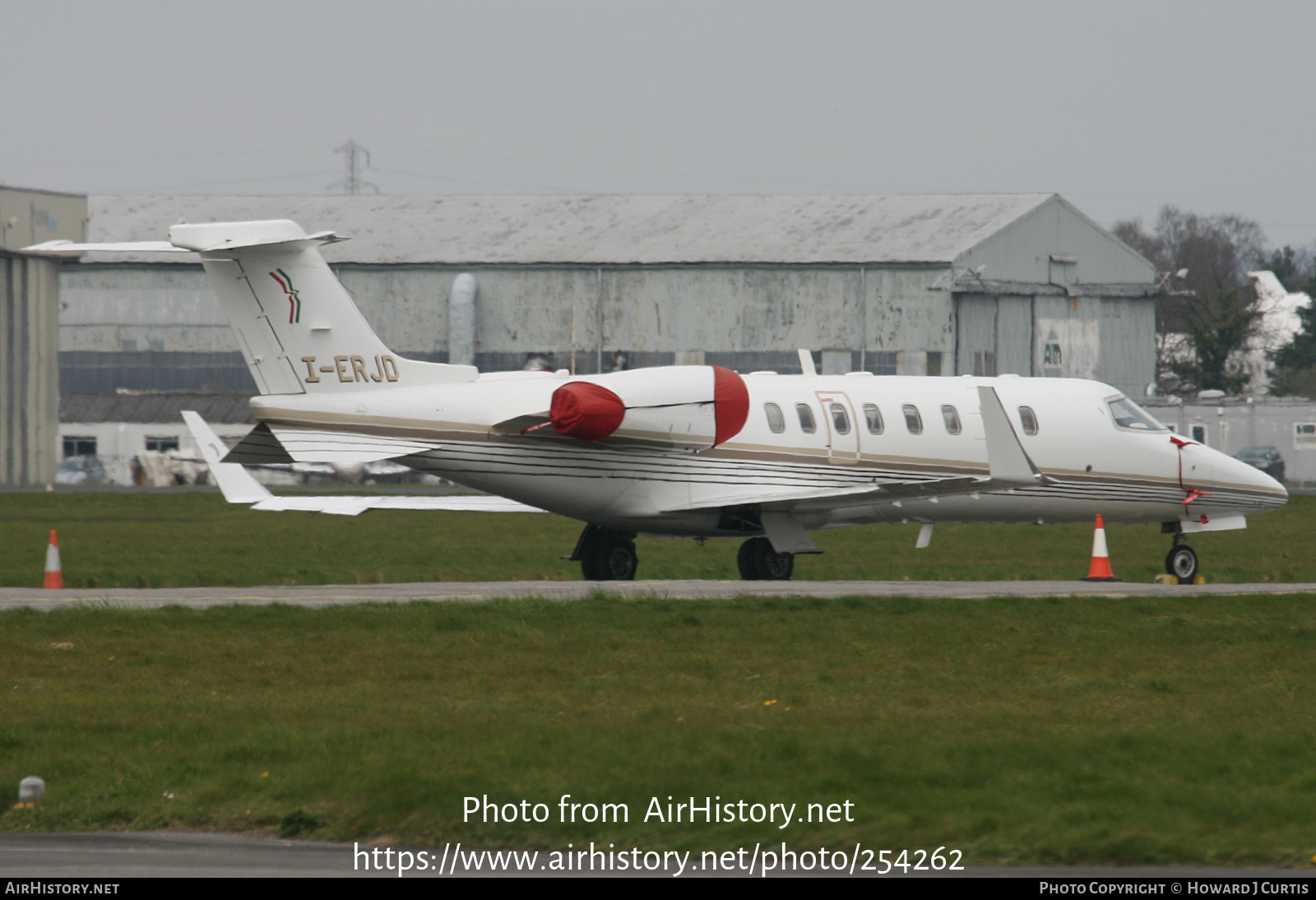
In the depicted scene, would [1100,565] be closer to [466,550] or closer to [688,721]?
[688,721]

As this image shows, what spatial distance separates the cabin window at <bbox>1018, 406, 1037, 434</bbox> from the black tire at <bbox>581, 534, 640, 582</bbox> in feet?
20.7

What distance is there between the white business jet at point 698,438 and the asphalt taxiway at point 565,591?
1.40m

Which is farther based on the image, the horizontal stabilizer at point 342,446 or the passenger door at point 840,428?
the passenger door at point 840,428

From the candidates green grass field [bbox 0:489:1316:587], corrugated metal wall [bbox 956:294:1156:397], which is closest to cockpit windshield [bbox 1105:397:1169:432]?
green grass field [bbox 0:489:1316:587]

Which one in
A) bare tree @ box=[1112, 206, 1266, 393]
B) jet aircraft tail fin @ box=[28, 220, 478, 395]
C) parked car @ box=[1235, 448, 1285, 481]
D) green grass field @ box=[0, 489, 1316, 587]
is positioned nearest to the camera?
jet aircraft tail fin @ box=[28, 220, 478, 395]

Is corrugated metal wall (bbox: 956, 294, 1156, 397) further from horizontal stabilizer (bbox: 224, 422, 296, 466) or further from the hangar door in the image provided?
horizontal stabilizer (bbox: 224, 422, 296, 466)

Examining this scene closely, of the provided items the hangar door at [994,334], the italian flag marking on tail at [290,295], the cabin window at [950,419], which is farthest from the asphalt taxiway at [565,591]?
the hangar door at [994,334]

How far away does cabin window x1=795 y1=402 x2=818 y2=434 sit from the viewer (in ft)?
82.8

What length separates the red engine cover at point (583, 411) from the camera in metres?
23.1

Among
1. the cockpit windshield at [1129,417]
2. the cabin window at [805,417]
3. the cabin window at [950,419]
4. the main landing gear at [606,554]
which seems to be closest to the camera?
the cabin window at [805,417]

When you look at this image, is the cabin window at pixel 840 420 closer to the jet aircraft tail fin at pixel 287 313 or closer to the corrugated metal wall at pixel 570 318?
the jet aircraft tail fin at pixel 287 313

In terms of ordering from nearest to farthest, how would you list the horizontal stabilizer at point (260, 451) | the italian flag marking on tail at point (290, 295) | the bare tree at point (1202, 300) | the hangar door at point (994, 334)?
the horizontal stabilizer at point (260, 451), the italian flag marking on tail at point (290, 295), the hangar door at point (994, 334), the bare tree at point (1202, 300)

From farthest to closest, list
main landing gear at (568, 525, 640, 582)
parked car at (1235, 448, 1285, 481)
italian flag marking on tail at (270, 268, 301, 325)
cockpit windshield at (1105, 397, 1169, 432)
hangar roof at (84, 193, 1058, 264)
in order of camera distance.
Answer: parked car at (1235, 448, 1285, 481)
hangar roof at (84, 193, 1058, 264)
cockpit windshield at (1105, 397, 1169, 432)
main landing gear at (568, 525, 640, 582)
italian flag marking on tail at (270, 268, 301, 325)

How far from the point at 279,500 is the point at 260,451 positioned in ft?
12.9
